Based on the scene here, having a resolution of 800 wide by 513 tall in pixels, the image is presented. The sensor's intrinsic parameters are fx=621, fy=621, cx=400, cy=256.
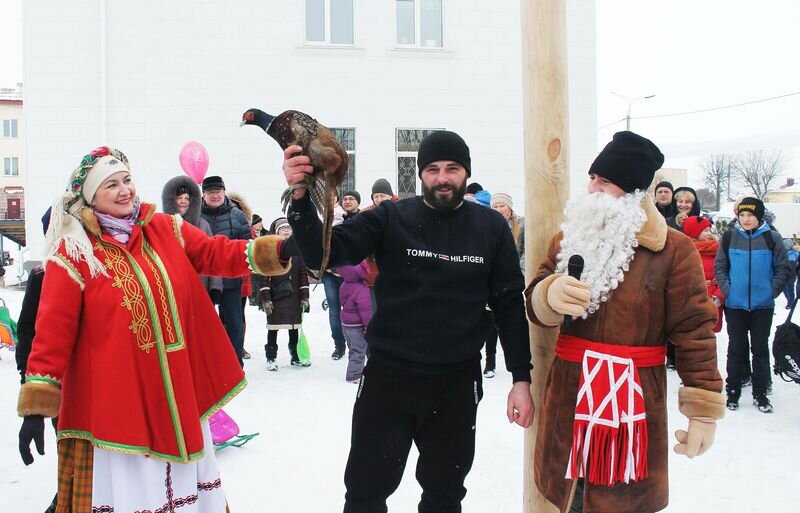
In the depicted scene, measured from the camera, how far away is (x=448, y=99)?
12.8 metres

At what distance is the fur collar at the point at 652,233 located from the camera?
228 centimetres

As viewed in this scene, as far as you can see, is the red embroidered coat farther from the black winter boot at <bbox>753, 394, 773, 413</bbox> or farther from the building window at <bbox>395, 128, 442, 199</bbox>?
the building window at <bbox>395, 128, 442, 199</bbox>

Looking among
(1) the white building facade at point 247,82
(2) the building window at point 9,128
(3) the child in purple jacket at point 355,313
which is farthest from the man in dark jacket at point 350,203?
(2) the building window at point 9,128

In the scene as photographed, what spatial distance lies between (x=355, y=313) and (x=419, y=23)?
8428 millimetres

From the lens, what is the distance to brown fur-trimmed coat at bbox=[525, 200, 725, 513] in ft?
7.36

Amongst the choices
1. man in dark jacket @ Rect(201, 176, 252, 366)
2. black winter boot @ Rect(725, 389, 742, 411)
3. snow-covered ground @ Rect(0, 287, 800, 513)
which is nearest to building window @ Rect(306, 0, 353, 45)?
man in dark jacket @ Rect(201, 176, 252, 366)

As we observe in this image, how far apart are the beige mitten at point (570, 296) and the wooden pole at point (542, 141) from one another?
22.4 inches

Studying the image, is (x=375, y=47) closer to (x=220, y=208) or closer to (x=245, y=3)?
(x=245, y=3)

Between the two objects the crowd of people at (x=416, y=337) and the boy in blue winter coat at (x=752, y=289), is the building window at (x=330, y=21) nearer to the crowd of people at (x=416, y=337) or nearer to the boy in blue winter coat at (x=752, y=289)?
the boy in blue winter coat at (x=752, y=289)

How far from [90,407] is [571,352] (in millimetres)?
1883

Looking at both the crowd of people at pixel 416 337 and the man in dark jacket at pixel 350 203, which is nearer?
the crowd of people at pixel 416 337

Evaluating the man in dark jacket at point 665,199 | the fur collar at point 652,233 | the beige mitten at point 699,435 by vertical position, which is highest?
the man in dark jacket at point 665,199

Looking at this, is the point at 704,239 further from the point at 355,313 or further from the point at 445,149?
the point at 445,149

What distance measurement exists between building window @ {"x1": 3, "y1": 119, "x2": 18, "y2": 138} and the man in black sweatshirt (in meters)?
57.9
